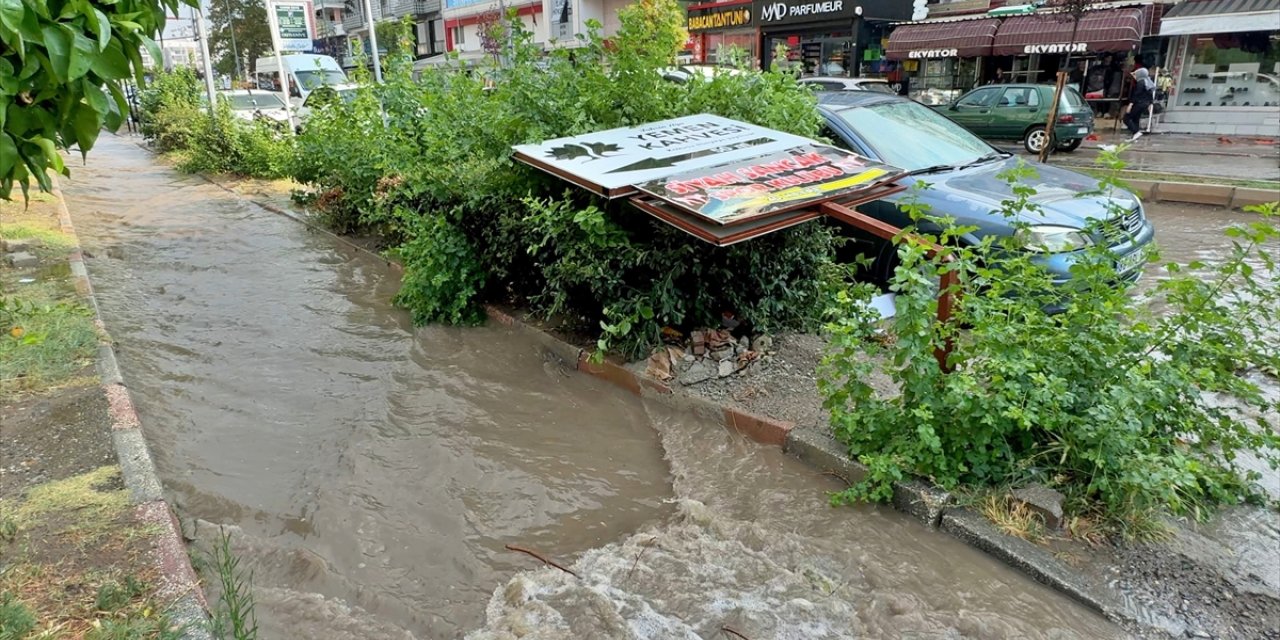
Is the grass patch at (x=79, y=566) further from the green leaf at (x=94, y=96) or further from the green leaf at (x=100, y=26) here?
the green leaf at (x=100, y=26)

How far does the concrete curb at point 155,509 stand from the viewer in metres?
2.78

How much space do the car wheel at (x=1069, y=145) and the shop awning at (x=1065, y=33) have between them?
11.5 ft

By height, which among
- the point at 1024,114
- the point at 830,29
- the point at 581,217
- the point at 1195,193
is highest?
the point at 830,29

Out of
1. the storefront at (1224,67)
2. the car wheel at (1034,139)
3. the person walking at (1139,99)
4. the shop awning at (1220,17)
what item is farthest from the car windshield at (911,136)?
the storefront at (1224,67)

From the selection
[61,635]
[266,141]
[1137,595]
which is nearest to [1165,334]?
[1137,595]

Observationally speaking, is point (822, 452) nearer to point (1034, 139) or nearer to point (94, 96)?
point (94, 96)

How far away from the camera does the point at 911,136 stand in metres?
6.93

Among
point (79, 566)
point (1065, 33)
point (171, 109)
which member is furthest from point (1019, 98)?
point (171, 109)

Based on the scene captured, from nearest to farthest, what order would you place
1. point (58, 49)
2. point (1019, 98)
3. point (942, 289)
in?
point (58, 49)
point (942, 289)
point (1019, 98)

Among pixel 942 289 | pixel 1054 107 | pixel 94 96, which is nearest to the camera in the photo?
pixel 94 96

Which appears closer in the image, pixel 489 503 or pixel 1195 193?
A: pixel 489 503

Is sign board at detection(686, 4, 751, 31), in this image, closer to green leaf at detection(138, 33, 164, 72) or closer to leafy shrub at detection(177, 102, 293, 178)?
leafy shrub at detection(177, 102, 293, 178)

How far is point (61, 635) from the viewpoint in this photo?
2.65m

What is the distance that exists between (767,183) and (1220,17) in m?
19.2
